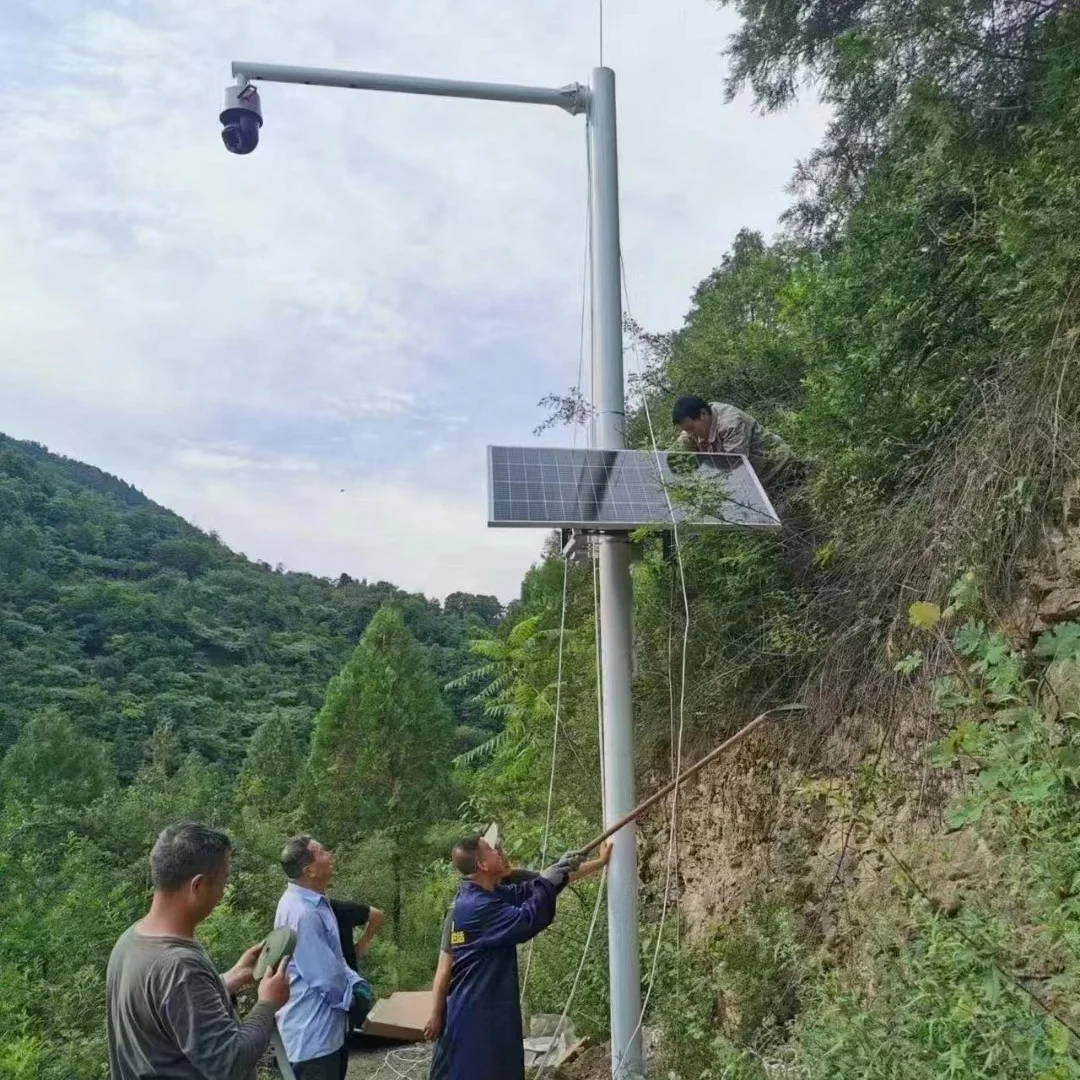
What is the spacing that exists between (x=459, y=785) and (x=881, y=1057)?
22.3 m

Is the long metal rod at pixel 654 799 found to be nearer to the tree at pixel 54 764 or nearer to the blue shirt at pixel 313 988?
the blue shirt at pixel 313 988

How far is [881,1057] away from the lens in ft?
9.61

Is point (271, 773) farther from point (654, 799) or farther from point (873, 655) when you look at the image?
point (873, 655)

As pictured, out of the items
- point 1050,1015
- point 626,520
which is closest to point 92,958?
point 626,520

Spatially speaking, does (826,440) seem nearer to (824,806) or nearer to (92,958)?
(824,806)

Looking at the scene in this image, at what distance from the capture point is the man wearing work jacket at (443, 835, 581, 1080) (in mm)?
3877

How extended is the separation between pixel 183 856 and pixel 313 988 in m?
1.86

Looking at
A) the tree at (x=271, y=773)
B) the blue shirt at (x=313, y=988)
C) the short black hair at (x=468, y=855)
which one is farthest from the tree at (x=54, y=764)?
the short black hair at (x=468, y=855)

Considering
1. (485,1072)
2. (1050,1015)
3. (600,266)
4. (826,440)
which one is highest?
(600,266)

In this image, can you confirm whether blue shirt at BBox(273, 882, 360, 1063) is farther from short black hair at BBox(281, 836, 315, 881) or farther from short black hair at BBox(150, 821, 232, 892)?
short black hair at BBox(150, 821, 232, 892)

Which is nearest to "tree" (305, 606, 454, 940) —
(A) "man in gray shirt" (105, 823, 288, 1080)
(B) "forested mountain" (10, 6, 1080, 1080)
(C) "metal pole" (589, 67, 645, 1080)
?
(B) "forested mountain" (10, 6, 1080, 1080)

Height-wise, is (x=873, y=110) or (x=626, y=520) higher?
(x=873, y=110)

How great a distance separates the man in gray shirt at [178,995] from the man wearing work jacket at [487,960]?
146 centimetres

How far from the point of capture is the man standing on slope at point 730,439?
598cm
